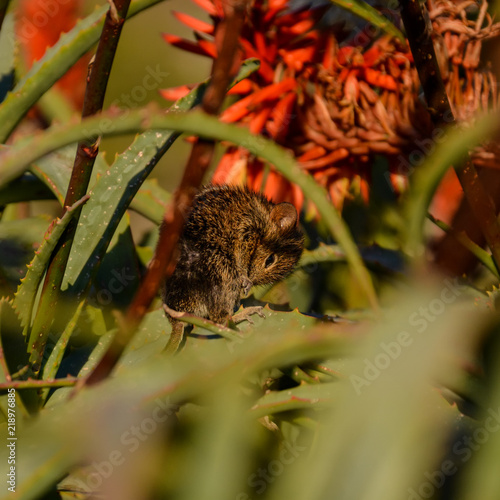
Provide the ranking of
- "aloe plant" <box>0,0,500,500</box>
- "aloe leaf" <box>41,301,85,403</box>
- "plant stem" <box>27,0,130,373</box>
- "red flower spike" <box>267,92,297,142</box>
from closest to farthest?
"aloe plant" <box>0,0,500,500</box>, "plant stem" <box>27,0,130,373</box>, "aloe leaf" <box>41,301,85,403</box>, "red flower spike" <box>267,92,297,142</box>

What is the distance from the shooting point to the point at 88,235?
625 mm

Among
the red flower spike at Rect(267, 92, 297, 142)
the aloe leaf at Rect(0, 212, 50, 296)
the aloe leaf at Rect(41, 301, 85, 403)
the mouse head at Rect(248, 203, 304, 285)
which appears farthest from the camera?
the mouse head at Rect(248, 203, 304, 285)

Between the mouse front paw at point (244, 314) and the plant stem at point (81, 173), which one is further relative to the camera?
the mouse front paw at point (244, 314)

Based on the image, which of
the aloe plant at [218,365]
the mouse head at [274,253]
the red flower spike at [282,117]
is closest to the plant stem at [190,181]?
the aloe plant at [218,365]

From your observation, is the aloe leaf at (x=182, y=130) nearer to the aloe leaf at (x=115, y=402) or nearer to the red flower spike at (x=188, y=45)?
the aloe leaf at (x=115, y=402)

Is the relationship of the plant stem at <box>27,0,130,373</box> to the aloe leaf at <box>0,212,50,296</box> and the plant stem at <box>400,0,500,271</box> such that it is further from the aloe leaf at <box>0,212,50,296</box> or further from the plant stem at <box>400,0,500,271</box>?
the plant stem at <box>400,0,500,271</box>

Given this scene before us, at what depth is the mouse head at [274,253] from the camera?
37.1 inches

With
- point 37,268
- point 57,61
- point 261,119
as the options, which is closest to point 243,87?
point 261,119

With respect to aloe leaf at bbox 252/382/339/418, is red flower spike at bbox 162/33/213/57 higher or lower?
higher

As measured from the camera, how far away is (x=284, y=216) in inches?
35.2

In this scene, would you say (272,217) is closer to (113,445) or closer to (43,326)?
(43,326)

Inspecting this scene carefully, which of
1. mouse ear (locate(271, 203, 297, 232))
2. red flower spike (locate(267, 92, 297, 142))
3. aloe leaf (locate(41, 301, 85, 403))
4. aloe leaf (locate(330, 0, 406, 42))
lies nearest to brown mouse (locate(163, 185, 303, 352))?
mouse ear (locate(271, 203, 297, 232))

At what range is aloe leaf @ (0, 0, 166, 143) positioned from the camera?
61 cm

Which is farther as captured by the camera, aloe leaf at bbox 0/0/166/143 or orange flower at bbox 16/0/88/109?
orange flower at bbox 16/0/88/109
